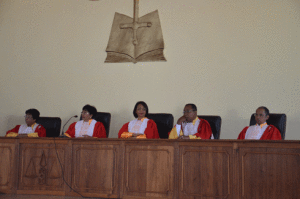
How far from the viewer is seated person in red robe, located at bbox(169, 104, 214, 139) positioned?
458 cm

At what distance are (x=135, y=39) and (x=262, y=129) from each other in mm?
2744

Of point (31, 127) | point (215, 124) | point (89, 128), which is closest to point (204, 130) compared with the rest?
point (215, 124)

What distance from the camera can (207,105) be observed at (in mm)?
5555

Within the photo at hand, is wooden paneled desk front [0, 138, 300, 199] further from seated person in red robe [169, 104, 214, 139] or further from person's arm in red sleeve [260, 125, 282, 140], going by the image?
person's arm in red sleeve [260, 125, 282, 140]

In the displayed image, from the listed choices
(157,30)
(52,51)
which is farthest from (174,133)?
(52,51)

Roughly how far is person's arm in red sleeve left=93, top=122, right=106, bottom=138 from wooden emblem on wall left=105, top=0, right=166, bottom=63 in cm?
137

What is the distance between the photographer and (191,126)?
484 centimetres

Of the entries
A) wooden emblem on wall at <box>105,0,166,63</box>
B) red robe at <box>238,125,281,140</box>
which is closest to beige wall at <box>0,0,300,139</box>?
wooden emblem on wall at <box>105,0,166,63</box>

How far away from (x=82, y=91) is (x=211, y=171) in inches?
132

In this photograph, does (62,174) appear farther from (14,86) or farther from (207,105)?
(14,86)

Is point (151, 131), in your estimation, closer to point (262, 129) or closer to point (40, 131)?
point (262, 129)

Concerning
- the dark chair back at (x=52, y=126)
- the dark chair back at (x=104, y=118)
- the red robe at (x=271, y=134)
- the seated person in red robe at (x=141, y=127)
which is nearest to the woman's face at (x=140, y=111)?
the seated person in red robe at (x=141, y=127)

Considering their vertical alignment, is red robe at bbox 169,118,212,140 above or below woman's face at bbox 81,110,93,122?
below

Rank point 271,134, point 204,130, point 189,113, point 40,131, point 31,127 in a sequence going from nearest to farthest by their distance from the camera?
point 271,134 → point 204,130 → point 189,113 → point 40,131 → point 31,127
